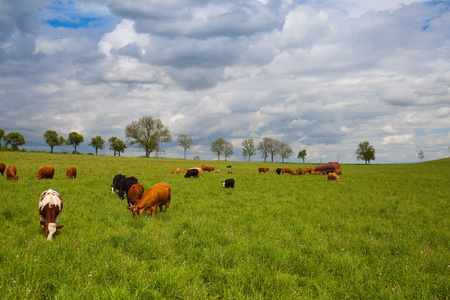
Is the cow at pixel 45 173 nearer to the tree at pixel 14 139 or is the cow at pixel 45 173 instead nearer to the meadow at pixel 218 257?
the meadow at pixel 218 257

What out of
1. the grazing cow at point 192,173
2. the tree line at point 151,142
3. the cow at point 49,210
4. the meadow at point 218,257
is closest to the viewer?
the meadow at point 218,257

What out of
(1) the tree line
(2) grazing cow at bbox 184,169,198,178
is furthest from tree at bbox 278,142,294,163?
(2) grazing cow at bbox 184,169,198,178

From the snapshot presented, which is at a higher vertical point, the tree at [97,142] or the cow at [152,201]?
the tree at [97,142]

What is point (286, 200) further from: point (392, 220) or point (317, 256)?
point (317, 256)

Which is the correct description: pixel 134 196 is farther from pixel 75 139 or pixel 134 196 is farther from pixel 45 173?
pixel 75 139

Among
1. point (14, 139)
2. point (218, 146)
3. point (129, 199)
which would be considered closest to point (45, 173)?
point (129, 199)

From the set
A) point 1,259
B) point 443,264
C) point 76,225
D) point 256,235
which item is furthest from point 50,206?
point 443,264

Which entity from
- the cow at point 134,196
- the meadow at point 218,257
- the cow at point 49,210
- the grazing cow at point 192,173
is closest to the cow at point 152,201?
the meadow at point 218,257

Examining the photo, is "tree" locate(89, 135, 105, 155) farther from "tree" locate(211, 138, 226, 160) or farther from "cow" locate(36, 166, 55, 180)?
"cow" locate(36, 166, 55, 180)

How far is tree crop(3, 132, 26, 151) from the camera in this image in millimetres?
94650

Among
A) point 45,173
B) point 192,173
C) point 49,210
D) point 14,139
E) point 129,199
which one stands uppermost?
point 14,139

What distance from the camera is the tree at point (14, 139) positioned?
9465cm

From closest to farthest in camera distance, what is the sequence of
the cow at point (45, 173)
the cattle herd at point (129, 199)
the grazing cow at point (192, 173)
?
1. the cattle herd at point (129, 199)
2. the cow at point (45, 173)
3. the grazing cow at point (192, 173)

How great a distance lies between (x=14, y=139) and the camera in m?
96.2
